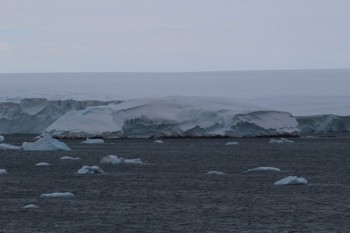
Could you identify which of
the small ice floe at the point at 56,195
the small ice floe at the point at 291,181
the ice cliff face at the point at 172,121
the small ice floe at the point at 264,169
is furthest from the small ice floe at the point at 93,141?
the small ice floe at the point at 56,195

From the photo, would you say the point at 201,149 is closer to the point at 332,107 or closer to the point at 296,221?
the point at 332,107

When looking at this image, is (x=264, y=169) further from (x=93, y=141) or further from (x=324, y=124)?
(x=324, y=124)

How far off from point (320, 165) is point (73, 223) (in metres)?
6.61

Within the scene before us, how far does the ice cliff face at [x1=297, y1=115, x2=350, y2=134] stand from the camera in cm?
2244

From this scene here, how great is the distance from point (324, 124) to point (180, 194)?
1343 centimetres

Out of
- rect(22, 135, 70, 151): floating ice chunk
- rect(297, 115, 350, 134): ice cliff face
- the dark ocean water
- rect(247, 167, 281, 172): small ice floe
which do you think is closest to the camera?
the dark ocean water

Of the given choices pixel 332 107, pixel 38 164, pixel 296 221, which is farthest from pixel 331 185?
pixel 332 107

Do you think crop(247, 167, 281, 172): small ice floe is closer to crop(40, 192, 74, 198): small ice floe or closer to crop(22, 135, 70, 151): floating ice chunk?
crop(40, 192, 74, 198): small ice floe

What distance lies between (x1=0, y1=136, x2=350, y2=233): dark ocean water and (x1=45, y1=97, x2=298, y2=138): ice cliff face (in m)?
4.59

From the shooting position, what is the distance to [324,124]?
73.9 feet

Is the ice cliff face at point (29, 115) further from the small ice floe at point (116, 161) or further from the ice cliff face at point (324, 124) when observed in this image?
the small ice floe at point (116, 161)

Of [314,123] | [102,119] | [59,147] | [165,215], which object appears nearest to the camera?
[165,215]

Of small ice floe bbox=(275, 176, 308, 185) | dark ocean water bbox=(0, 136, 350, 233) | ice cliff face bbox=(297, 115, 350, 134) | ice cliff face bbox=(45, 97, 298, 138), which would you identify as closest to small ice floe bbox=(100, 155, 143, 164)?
dark ocean water bbox=(0, 136, 350, 233)

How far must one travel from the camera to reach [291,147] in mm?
17781
